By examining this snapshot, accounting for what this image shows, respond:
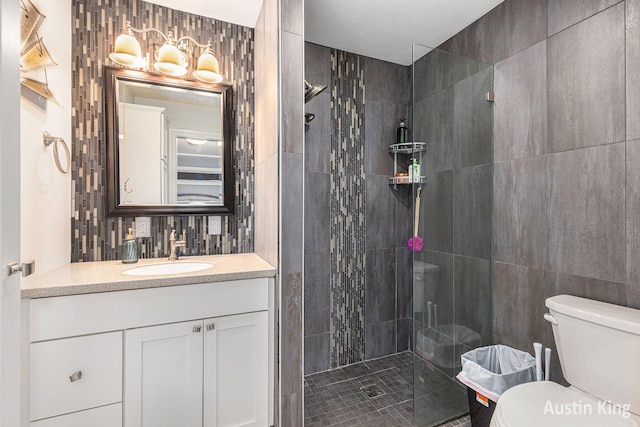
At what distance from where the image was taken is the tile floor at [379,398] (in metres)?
1.82

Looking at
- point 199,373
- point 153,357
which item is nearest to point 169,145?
point 153,357

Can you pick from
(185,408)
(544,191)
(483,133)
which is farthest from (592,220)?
(185,408)

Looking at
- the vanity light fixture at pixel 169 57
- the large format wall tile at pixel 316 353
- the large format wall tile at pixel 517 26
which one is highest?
the large format wall tile at pixel 517 26

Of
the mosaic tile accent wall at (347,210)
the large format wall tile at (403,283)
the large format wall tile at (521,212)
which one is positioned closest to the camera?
the large format wall tile at (521,212)

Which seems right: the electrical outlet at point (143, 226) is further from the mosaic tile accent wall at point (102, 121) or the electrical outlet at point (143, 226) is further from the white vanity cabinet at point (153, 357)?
the white vanity cabinet at point (153, 357)

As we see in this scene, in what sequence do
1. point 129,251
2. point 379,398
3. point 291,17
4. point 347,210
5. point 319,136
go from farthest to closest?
point 347,210 < point 319,136 < point 379,398 < point 129,251 < point 291,17

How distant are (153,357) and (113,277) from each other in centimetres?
42

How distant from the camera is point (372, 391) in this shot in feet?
7.00

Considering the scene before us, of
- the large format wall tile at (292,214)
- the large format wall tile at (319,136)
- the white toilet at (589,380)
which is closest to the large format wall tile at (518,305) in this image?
the white toilet at (589,380)

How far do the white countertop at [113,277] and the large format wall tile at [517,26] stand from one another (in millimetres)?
1964

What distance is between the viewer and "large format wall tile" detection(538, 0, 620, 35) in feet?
4.78

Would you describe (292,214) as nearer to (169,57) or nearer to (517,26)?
(169,57)

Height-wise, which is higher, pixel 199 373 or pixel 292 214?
pixel 292 214

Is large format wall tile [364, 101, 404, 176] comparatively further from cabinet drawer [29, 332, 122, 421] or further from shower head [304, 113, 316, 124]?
cabinet drawer [29, 332, 122, 421]
